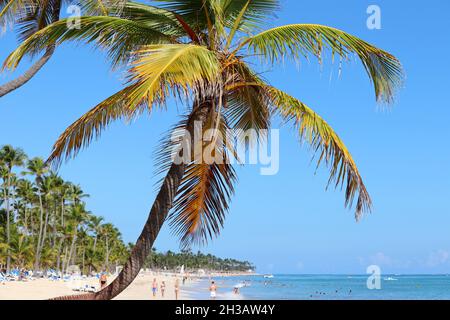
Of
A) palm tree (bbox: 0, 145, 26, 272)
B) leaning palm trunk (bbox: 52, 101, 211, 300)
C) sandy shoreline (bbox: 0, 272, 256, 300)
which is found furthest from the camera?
palm tree (bbox: 0, 145, 26, 272)

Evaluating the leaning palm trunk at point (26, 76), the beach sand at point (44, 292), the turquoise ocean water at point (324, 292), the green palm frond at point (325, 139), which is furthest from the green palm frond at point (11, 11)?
the turquoise ocean water at point (324, 292)

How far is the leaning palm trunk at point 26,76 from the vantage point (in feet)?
27.3

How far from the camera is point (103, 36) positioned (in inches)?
246

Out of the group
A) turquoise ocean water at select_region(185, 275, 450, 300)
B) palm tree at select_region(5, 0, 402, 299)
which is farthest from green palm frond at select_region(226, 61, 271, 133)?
turquoise ocean water at select_region(185, 275, 450, 300)

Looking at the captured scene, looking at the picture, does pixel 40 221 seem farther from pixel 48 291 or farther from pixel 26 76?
pixel 26 76

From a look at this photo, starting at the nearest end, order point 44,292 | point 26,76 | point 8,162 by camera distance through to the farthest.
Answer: point 26,76 < point 44,292 < point 8,162

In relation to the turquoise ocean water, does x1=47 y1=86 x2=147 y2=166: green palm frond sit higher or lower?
higher

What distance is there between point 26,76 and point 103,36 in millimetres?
2873

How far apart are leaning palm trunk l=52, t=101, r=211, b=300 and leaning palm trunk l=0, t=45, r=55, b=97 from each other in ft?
11.3

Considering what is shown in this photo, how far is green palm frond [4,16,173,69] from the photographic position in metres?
5.77

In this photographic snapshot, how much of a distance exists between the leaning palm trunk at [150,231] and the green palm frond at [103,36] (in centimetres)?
106

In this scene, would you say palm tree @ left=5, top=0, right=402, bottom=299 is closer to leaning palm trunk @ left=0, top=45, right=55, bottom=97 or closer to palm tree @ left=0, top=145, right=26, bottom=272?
leaning palm trunk @ left=0, top=45, right=55, bottom=97

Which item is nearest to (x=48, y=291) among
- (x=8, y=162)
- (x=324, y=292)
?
(x=8, y=162)
